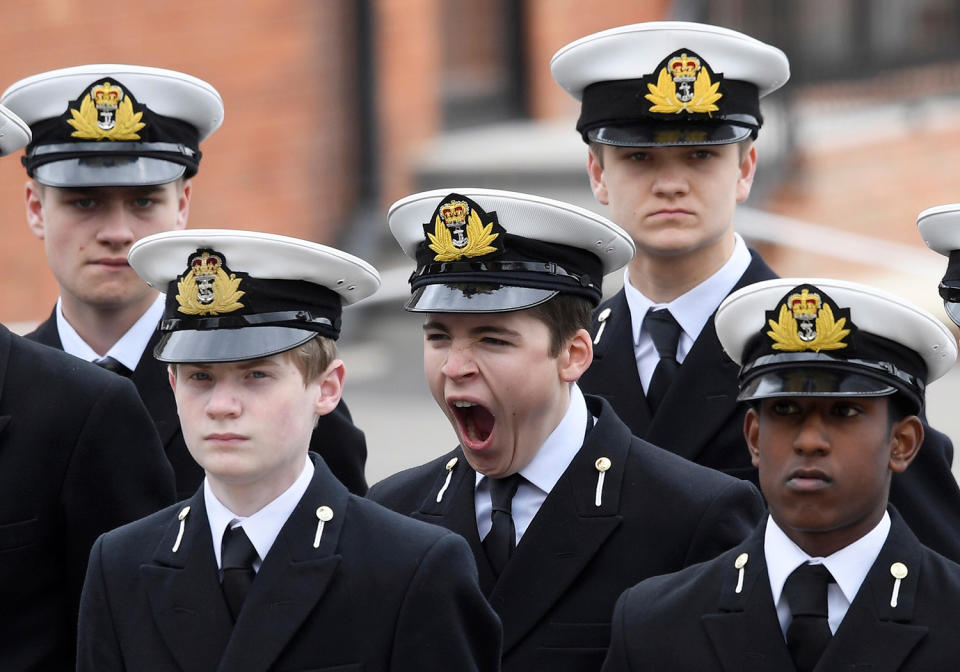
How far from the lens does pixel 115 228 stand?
16.8 feet

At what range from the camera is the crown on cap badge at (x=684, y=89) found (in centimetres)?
491

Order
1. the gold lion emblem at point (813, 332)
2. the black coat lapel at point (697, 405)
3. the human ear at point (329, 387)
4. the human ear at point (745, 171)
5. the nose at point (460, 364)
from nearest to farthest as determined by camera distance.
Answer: the gold lion emblem at point (813, 332) → the human ear at point (329, 387) → the nose at point (460, 364) → the black coat lapel at point (697, 405) → the human ear at point (745, 171)

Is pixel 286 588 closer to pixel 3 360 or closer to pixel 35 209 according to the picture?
pixel 3 360

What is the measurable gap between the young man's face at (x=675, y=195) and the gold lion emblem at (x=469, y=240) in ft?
2.32

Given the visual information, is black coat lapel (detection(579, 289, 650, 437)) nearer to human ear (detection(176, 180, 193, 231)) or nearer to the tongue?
the tongue

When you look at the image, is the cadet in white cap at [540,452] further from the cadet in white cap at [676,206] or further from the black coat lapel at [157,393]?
the black coat lapel at [157,393]

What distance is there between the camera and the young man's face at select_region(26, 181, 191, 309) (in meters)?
5.11

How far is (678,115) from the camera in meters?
4.91

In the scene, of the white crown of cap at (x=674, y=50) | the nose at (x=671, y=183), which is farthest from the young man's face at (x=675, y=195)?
the white crown of cap at (x=674, y=50)

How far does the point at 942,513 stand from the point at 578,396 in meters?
0.89

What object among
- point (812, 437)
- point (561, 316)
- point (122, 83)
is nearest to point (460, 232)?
point (561, 316)

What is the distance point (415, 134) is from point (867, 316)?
8.24 meters

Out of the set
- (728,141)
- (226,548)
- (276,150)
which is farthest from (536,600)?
(276,150)

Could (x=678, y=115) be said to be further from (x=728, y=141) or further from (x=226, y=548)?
(x=226, y=548)
